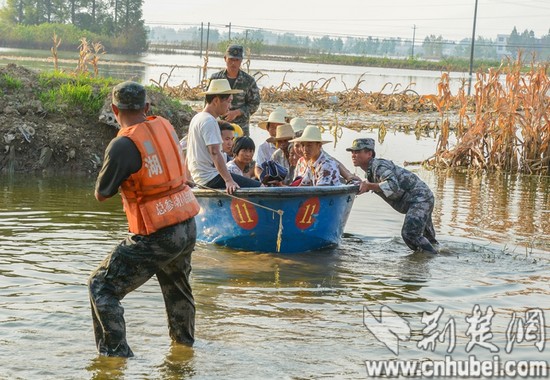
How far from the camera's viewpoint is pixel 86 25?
77.7 m

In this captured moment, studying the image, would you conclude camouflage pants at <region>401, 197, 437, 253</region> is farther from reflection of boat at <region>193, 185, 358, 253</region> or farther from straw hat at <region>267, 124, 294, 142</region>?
straw hat at <region>267, 124, 294, 142</region>

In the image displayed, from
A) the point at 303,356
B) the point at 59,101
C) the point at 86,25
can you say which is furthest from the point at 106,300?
the point at 86,25

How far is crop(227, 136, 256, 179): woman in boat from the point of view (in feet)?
33.5

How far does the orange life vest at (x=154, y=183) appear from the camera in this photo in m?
6.12

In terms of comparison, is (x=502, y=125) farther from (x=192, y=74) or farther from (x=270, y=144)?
(x=192, y=74)

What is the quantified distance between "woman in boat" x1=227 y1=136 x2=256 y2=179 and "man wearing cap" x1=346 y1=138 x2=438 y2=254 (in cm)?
109

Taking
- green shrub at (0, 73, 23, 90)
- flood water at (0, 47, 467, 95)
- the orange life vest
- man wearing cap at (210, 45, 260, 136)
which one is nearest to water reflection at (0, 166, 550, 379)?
the orange life vest

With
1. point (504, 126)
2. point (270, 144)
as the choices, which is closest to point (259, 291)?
point (270, 144)

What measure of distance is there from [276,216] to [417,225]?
158cm

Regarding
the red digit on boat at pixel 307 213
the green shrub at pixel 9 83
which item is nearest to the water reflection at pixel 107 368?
the red digit on boat at pixel 307 213

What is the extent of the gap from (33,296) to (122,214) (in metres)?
3.80

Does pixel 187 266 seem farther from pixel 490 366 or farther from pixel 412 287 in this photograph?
pixel 412 287

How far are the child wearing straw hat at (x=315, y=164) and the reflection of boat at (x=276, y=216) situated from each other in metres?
0.26

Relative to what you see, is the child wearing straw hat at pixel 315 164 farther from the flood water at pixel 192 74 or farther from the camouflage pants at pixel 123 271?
the flood water at pixel 192 74
